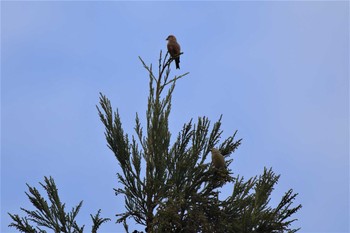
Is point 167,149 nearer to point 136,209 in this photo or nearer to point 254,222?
point 136,209

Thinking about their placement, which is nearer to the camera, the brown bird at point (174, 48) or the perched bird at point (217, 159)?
the perched bird at point (217, 159)

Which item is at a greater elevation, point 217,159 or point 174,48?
point 174,48

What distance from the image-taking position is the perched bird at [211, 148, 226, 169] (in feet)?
33.8

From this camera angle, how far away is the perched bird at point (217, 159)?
1031 cm

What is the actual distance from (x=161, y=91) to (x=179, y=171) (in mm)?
2019

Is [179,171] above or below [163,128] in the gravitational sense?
below

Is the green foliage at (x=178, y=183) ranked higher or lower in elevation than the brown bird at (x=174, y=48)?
lower

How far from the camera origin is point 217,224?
10.1 meters

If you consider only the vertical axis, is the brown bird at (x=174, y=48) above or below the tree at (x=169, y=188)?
above

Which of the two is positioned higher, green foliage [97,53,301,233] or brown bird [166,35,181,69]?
brown bird [166,35,181,69]

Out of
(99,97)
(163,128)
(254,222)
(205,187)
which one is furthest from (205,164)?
(99,97)

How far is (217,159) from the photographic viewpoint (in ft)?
33.8

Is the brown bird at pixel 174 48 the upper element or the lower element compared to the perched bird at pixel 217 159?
upper

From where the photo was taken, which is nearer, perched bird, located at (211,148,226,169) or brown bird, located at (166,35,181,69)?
perched bird, located at (211,148,226,169)
